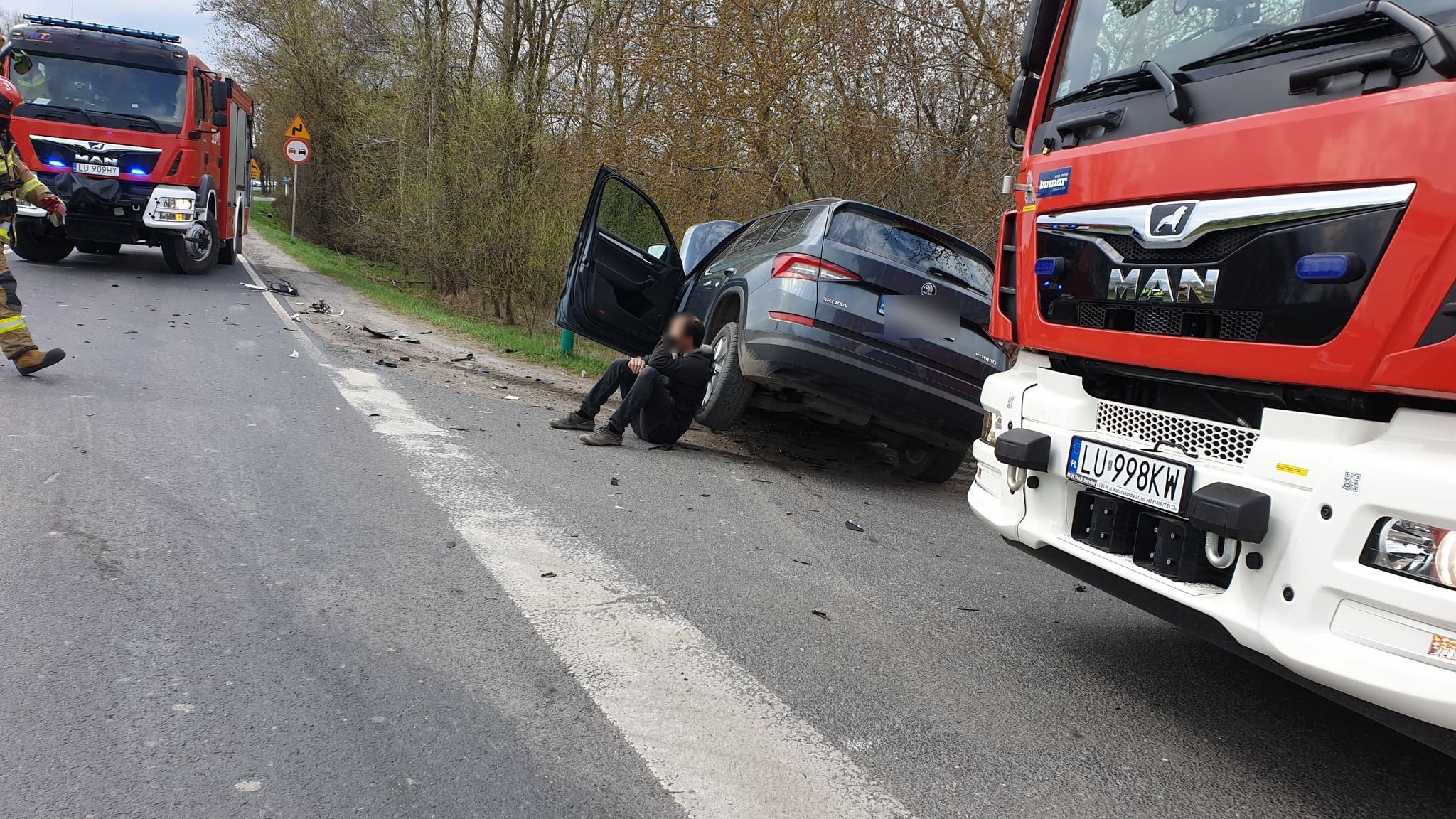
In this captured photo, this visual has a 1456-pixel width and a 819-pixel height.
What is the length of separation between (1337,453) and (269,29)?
31680 millimetres

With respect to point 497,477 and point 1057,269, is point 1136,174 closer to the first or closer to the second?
point 1057,269

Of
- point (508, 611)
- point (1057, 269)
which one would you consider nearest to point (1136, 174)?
point (1057, 269)

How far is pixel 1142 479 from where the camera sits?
10.2 ft

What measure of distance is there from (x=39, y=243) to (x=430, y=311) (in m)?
5.52

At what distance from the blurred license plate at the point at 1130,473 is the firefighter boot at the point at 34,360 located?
6.51 m

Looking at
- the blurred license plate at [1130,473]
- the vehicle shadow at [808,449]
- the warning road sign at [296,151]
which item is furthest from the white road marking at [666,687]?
the warning road sign at [296,151]

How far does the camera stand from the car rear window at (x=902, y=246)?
243 inches

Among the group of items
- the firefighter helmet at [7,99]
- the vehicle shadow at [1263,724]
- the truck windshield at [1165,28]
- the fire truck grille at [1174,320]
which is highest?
the truck windshield at [1165,28]

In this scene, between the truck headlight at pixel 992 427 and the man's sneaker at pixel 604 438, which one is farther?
the man's sneaker at pixel 604 438

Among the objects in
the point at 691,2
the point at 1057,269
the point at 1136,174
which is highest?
the point at 691,2

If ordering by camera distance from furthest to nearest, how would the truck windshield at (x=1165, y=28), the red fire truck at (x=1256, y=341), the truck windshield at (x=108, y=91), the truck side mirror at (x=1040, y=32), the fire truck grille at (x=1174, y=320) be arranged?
the truck windshield at (x=108, y=91)
the truck side mirror at (x=1040, y=32)
the truck windshield at (x=1165, y=28)
the fire truck grille at (x=1174, y=320)
the red fire truck at (x=1256, y=341)

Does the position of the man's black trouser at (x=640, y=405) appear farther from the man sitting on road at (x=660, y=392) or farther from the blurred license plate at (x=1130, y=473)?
the blurred license plate at (x=1130, y=473)

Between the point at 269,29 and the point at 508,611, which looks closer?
the point at 508,611

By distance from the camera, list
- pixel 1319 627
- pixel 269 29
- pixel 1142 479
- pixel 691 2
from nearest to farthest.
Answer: pixel 1319 627 → pixel 1142 479 → pixel 691 2 → pixel 269 29
